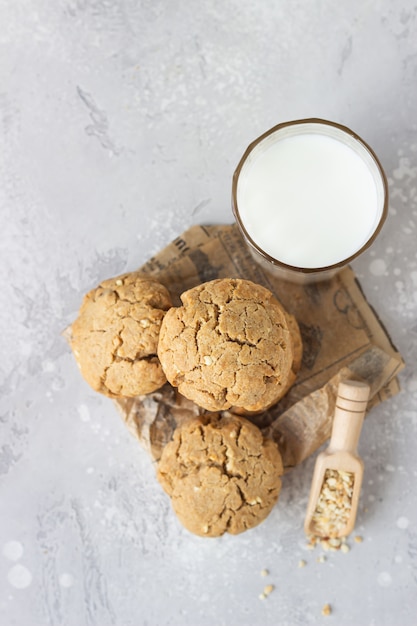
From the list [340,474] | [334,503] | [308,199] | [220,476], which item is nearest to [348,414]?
[340,474]

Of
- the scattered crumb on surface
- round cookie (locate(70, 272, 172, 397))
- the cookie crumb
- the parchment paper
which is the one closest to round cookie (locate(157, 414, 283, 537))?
the parchment paper

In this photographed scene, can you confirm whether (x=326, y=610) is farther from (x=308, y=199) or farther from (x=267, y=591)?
(x=308, y=199)

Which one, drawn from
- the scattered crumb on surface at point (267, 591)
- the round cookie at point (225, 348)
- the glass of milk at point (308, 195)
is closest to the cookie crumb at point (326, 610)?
the scattered crumb on surface at point (267, 591)

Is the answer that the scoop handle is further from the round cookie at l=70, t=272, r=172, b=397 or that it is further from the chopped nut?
the round cookie at l=70, t=272, r=172, b=397

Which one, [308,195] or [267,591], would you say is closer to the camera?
[308,195]

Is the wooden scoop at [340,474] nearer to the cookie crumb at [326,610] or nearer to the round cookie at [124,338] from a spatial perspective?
the cookie crumb at [326,610]

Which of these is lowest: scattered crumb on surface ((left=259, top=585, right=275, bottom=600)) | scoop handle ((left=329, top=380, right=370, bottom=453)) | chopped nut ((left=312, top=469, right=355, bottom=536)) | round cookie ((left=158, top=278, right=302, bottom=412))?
scattered crumb on surface ((left=259, top=585, right=275, bottom=600))
